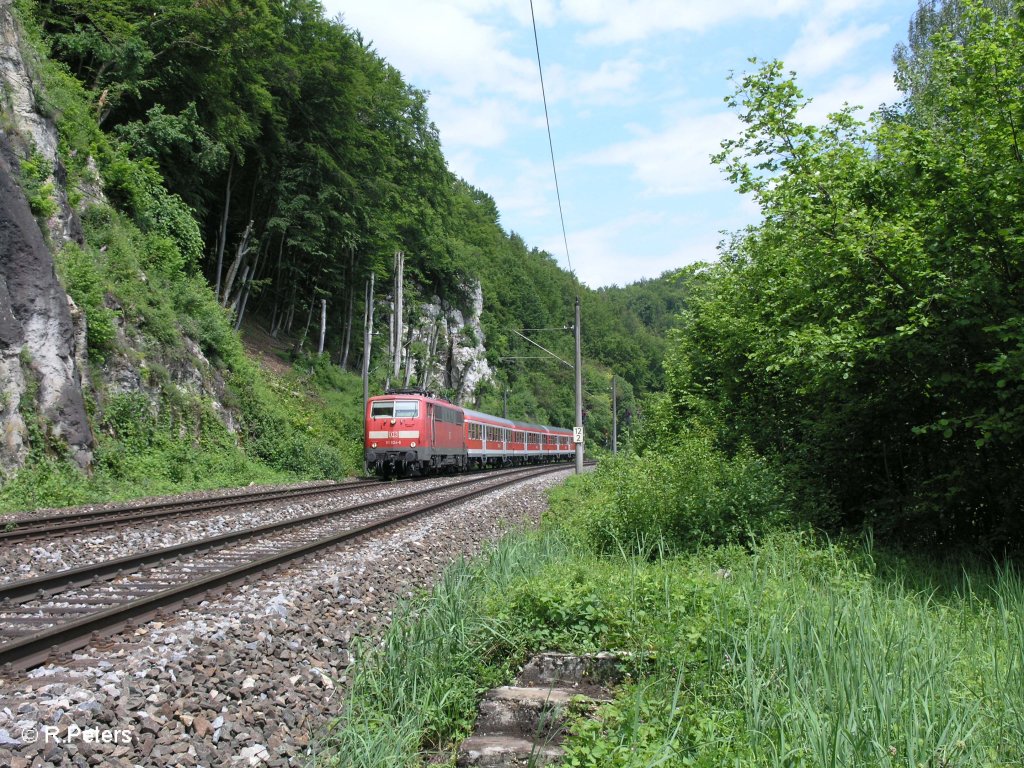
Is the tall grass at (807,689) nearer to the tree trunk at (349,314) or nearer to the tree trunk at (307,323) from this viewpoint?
the tree trunk at (307,323)

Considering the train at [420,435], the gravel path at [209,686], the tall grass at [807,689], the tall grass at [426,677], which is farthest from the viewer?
the train at [420,435]

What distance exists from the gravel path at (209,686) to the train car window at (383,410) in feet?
56.8

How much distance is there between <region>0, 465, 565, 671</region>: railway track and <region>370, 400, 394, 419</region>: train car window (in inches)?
531

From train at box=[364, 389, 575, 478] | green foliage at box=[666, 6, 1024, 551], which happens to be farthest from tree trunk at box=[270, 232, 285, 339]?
green foliage at box=[666, 6, 1024, 551]

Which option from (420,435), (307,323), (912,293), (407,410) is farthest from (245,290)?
(912,293)

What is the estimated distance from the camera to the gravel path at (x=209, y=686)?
11.5 ft

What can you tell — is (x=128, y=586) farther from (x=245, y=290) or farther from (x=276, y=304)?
(x=276, y=304)

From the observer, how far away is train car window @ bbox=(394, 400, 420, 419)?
24.0 m

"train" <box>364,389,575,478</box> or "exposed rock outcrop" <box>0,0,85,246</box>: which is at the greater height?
"exposed rock outcrop" <box>0,0,85,246</box>

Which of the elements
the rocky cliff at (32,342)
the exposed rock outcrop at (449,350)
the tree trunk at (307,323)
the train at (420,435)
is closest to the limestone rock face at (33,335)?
the rocky cliff at (32,342)

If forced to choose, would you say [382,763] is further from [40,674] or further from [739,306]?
[739,306]

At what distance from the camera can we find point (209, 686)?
4266 millimetres

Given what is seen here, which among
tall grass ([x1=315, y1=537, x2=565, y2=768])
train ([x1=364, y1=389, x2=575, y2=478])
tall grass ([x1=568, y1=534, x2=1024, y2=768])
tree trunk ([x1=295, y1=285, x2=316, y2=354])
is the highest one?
tree trunk ([x1=295, y1=285, x2=316, y2=354])

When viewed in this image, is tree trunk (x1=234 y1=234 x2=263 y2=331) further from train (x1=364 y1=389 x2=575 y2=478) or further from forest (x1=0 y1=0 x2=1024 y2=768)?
train (x1=364 y1=389 x2=575 y2=478)
